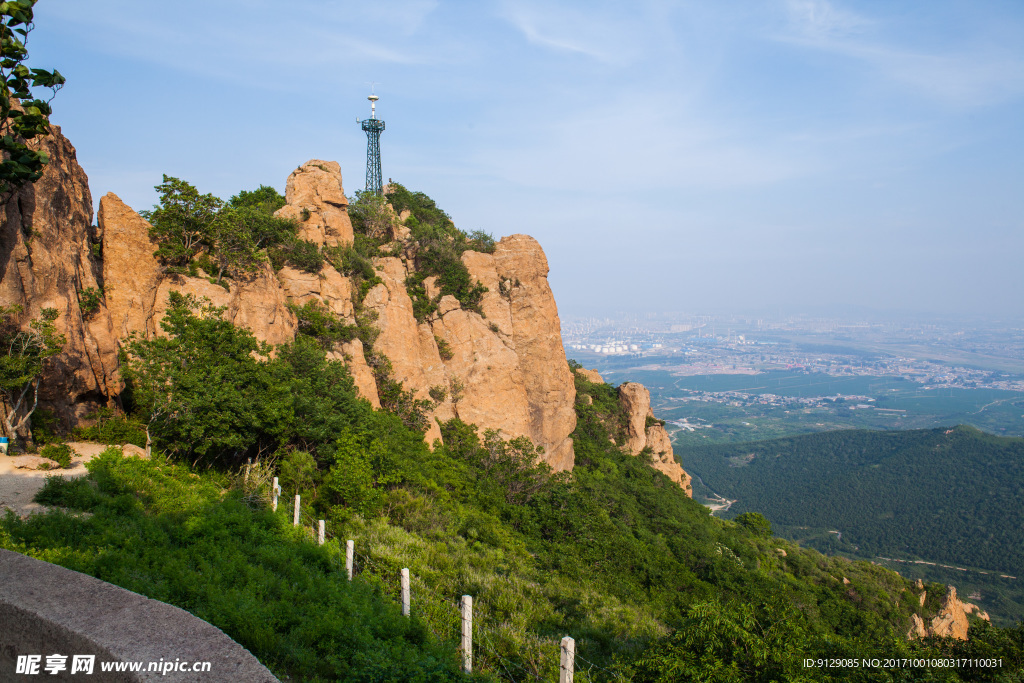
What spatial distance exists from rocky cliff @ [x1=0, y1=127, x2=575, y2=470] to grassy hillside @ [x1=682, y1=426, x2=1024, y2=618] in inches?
2567

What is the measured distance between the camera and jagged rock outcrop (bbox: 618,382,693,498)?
42844mm

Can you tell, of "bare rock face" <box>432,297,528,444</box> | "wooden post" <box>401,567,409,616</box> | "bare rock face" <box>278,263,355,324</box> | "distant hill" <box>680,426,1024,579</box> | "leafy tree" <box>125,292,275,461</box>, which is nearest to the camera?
"wooden post" <box>401,567,409,616</box>

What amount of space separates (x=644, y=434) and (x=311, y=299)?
30.0 m

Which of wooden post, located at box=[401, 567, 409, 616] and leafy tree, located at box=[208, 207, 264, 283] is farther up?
leafy tree, located at box=[208, 207, 264, 283]

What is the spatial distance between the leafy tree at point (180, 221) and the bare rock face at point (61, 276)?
2348mm

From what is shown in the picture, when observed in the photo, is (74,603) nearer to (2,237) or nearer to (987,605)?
(2,237)

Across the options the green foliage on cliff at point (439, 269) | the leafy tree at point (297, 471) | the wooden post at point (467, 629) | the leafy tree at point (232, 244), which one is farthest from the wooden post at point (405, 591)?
the green foliage on cliff at point (439, 269)

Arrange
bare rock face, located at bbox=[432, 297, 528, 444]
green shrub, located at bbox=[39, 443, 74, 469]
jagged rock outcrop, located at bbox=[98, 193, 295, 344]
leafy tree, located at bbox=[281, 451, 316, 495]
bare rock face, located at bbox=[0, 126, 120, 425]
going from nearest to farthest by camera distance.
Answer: green shrub, located at bbox=[39, 443, 74, 469] < bare rock face, located at bbox=[0, 126, 120, 425] < leafy tree, located at bbox=[281, 451, 316, 495] < jagged rock outcrop, located at bbox=[98, 193, 295, 344] < bare rock face, located at bbox=[432, 297, 528, 444]

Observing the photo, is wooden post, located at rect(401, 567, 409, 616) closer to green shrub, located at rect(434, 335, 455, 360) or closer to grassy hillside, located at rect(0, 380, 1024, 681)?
grassy hillside, located at rect(0, 380, 1024, 681)

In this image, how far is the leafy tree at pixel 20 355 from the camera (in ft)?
38.4

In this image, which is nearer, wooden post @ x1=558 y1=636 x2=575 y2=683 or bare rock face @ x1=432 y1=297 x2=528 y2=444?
wooden post @ x1=558 y1=636 x2=575 y2=683

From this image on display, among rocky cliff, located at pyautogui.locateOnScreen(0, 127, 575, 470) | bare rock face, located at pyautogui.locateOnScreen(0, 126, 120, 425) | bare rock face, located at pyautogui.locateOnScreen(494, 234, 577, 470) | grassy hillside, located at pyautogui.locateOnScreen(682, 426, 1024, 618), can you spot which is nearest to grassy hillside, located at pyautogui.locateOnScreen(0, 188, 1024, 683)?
bare rock face, located at pyautogui.locateOnScreen(0, 126, 120, 425)

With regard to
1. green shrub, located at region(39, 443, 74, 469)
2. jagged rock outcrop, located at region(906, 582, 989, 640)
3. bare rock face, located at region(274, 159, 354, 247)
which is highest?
bare rock face, located at region(274, 159, 354, 247)

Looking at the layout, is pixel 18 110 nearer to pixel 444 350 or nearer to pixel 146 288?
pixel 146 288
